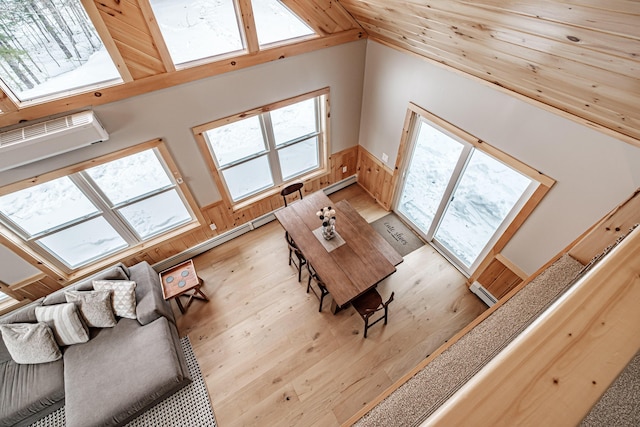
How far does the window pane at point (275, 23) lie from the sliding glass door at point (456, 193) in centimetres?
186

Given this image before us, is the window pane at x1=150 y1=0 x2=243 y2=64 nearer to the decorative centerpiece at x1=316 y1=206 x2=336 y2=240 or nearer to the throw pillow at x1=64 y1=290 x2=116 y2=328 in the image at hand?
the decorative centerpiece at x1=316 y1=206 x2=336 y2=240

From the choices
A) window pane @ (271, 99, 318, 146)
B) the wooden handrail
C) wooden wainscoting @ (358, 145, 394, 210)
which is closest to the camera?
the wooden handrail

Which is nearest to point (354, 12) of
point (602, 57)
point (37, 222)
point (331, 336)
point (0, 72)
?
point (602, 57)

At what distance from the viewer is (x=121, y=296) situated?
128 inches

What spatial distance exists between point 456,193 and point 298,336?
2733 millimetres

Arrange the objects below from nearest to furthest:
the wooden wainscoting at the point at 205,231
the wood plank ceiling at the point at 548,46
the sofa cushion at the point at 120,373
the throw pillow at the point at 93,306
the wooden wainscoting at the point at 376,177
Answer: the wood plank ceiling at the point at 548,46 < the sofa cushion at the point at 120,373 < the throw pillow at the point at 93,306 < the wooden wainscoting at the point at 205,231 < the wooden wainscoting at the point at 376,177

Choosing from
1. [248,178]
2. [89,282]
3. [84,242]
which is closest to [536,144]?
[248,178]

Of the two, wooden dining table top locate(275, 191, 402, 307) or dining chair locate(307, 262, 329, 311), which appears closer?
wooden dining table top locate(275, 191, 402, 307)

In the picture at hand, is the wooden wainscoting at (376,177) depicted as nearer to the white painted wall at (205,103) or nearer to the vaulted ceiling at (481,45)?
the white painted wall at (205,103)

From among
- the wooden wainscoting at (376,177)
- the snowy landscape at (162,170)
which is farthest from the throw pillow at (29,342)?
the wooden wainscoting at (376,177)

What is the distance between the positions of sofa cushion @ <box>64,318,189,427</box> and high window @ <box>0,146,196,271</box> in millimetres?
1158

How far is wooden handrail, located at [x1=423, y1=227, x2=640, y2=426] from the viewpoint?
0.49m

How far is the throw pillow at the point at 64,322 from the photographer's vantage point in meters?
3.03

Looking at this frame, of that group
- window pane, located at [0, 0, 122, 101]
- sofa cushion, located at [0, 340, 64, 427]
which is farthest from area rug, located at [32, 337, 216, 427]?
window pane, located at [0, 0, 122, 101]
